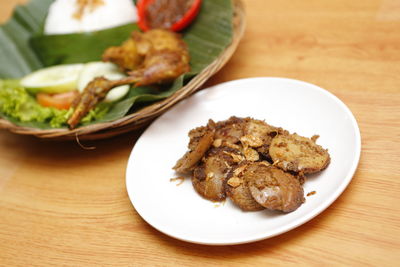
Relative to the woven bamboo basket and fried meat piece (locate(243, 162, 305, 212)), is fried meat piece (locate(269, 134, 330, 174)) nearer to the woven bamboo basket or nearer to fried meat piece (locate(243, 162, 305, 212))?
fried meat piece (locate(243, 162, 305, 212))

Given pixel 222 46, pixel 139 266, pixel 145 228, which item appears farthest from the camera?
pixel 222 46

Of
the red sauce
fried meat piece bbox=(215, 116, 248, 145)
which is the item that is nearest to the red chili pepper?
the red sauce

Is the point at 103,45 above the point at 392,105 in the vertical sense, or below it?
above

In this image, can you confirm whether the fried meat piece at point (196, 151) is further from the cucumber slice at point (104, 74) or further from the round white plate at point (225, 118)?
the cucumber slice at point (104, 74)

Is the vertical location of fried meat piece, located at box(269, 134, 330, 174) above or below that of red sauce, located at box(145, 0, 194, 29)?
below

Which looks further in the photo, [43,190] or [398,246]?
[43,190]

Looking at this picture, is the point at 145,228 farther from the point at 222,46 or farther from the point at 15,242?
the point at 222,46

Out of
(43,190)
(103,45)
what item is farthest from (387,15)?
(43,190)

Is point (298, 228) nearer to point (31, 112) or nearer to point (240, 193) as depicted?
point (240, 193)
